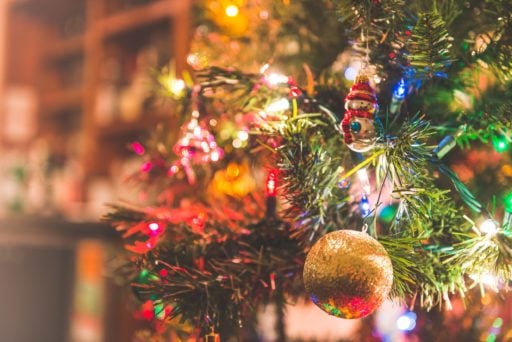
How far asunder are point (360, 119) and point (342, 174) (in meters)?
0.08

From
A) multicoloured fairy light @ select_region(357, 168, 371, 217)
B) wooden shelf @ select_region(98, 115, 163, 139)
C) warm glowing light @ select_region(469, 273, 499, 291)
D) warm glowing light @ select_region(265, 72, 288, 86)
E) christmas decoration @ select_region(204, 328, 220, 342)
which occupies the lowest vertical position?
christmas decoration @ select_region(204, 328, 220, 342)

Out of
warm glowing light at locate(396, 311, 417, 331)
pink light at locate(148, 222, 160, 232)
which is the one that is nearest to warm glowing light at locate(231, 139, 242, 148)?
pink light at locate(148, 222, 160, 232)

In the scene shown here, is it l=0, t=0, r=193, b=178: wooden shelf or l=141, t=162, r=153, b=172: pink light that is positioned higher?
l=0, t=0, r=193, b=178: wooden shelf

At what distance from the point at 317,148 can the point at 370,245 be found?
11 centimetres

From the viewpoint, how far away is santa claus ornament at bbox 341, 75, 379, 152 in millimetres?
449

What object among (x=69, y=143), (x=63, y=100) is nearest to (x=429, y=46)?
(x=63, y=100)

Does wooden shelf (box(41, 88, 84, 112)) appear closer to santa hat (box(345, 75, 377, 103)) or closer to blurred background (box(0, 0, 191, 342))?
blurred background (box(0, 0, 191, 342))

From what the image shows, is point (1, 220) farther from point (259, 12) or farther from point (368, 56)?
point (368, 56)

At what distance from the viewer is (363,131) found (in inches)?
17.7

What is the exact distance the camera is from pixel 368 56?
510mm

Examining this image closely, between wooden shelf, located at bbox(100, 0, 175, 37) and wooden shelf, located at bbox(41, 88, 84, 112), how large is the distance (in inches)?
15.9

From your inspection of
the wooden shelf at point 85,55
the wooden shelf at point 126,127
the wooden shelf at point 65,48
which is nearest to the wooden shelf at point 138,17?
the wooden shelf at point 85,55

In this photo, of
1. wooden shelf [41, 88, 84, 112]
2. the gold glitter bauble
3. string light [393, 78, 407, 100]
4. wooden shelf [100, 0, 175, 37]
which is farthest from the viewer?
wooden shelf [41, 88, 84, 112]

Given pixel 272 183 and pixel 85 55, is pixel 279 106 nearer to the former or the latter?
pixel 272 183
